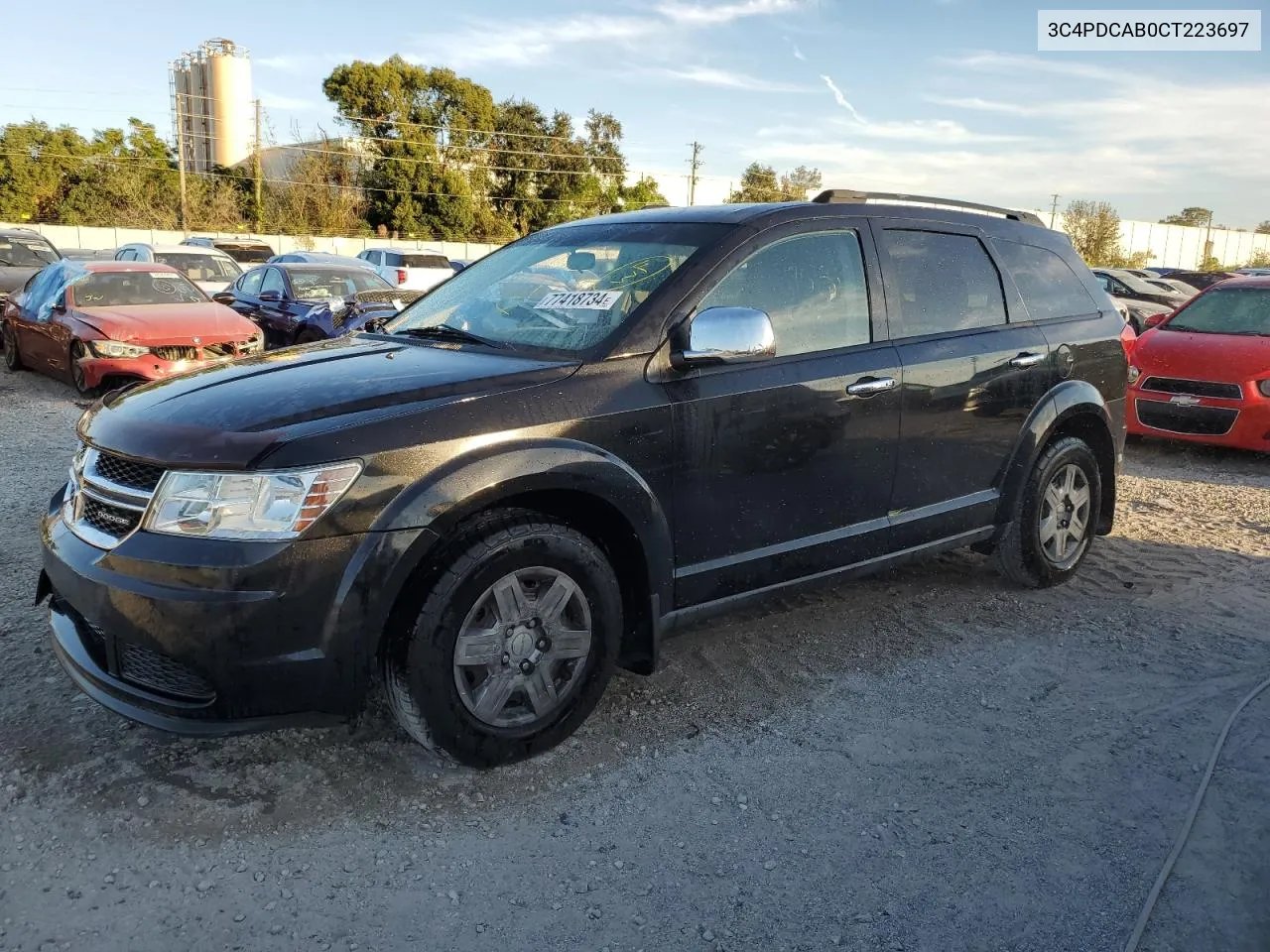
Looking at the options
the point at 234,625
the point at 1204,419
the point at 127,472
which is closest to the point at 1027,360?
the point at 234,625

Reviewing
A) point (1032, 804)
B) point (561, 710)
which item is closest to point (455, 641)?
point (561, 710)

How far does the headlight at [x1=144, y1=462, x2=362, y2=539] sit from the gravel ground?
0.90 metres

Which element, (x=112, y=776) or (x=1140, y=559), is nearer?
(x=112, y=776)

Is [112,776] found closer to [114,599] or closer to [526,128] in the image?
[114,599]

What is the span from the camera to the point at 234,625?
2703mm

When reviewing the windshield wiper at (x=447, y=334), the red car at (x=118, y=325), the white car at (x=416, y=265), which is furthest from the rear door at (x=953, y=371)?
the white car at (x=416, y=265)

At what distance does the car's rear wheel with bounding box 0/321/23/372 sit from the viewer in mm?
12305

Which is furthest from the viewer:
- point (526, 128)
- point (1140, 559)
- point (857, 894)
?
point (526, 128)

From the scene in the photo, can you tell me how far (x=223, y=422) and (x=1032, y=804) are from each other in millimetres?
2739

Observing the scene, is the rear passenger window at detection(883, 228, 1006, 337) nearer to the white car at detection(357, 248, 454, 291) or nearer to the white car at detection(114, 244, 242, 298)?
the white car at detection(114, 244, 242, 298)

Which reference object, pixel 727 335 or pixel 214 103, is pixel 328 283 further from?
pixel 214 103

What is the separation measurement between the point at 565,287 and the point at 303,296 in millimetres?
10288

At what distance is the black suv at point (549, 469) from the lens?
2.78m

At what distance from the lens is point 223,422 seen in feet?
9.44
